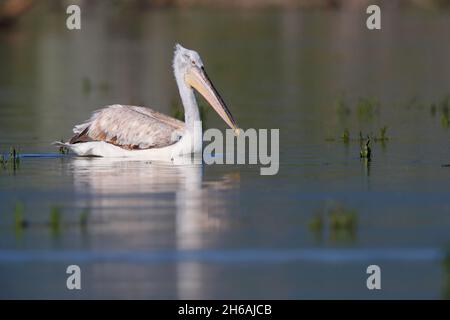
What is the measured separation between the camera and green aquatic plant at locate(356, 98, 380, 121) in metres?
17.4

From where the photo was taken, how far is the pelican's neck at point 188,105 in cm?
1346

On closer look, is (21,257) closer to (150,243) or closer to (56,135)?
(150,243)

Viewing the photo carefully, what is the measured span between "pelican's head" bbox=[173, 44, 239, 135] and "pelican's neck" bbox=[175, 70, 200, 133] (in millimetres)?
36

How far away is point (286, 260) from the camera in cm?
852

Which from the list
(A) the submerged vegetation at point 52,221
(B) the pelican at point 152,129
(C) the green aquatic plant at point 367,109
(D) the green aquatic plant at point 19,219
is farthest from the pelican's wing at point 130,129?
(C) the green aquatic plant at point 367,109

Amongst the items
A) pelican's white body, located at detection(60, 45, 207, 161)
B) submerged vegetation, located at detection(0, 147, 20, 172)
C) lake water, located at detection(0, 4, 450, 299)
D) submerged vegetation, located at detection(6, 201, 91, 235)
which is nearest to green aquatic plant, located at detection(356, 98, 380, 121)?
lake water, located at detection(0, 4, 450, 299)

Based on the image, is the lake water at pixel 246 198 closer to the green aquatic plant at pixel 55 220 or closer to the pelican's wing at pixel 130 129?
the green aquatic plant at pixel 55 220

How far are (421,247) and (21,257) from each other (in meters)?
2.48

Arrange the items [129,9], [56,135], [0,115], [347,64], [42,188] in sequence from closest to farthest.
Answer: [42,188]
[56,135]
[0,115]
[347,64]
[129,9]

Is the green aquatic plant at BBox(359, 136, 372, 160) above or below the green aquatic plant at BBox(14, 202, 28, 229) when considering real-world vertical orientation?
above

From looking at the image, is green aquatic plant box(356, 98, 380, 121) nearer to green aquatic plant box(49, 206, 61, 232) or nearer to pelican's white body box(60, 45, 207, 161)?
pelican's white body box(60, 45, 207, 161)

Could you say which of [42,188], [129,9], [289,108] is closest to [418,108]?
[289,108]
